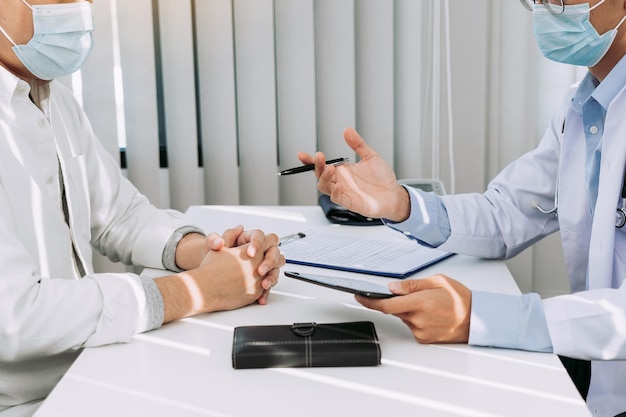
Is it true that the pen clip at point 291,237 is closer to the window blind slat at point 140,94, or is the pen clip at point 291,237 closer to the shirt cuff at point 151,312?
the shirt cuff at point 151,312

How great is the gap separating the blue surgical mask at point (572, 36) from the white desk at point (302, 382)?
0.65 m

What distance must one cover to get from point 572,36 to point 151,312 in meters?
0.91

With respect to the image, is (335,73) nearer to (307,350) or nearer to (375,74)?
(375,74)

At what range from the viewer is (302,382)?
866 millimetres

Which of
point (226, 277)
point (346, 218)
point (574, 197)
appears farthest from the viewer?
point (346, 218)

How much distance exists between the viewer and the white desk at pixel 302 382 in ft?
2.62

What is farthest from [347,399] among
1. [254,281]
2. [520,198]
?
[520,198]

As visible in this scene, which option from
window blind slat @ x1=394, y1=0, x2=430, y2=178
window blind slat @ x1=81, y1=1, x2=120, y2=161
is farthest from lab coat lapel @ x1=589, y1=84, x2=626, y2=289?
window blind slat @ x1=81, y1=1, x2=120, y2=161

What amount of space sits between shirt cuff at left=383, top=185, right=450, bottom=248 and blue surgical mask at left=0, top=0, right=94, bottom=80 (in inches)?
27.0

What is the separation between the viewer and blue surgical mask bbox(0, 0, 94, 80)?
4.06 feet

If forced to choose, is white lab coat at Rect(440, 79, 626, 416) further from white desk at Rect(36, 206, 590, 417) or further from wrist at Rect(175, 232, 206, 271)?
wrist at Rect(175, 232, 206, 271)

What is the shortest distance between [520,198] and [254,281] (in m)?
0.66

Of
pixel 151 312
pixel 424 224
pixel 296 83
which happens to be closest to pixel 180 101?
pixel 296 83

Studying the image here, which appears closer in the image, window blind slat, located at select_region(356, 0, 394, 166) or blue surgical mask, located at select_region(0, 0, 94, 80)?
blue surgical mask, located at select_region(0, 0, 94, 80)
